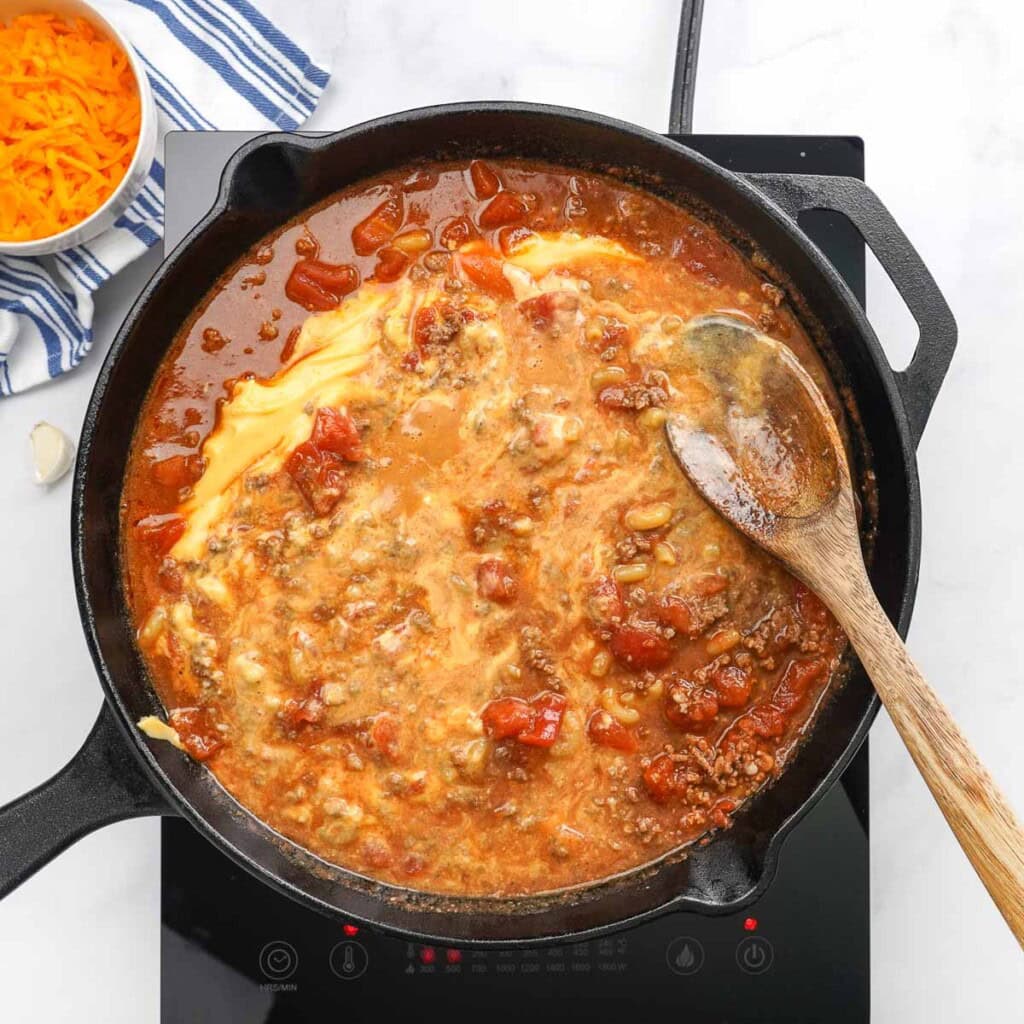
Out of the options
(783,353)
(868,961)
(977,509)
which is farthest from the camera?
(977,509)

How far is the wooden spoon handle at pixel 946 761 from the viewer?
2387mm

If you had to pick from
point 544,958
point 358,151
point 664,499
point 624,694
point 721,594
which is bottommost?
point 544,958

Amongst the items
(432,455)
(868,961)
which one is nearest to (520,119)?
(432,455)

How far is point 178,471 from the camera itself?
3139mm

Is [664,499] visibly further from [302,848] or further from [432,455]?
[302,848]

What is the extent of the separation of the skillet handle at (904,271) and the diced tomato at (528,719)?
3.85 ft

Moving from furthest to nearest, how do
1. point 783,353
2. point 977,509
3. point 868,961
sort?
point 977,509 < point 868,961 < point 783,353

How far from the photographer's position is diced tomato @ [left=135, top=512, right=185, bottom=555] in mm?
3125

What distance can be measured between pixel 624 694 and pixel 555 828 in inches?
15.9

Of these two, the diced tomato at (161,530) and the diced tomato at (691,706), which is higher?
the diced tomato at (161,530)

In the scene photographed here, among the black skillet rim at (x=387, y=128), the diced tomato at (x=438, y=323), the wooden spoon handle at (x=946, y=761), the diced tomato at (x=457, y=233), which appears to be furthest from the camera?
the diced tomato at (x=457, y=233)

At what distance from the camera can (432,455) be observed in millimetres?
3094

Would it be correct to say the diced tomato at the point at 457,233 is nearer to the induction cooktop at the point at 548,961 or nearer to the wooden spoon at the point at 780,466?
the wooden spoon at the point at 780,466

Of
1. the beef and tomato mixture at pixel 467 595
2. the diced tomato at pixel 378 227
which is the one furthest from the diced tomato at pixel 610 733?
the diced tomato at pixel 378 227
